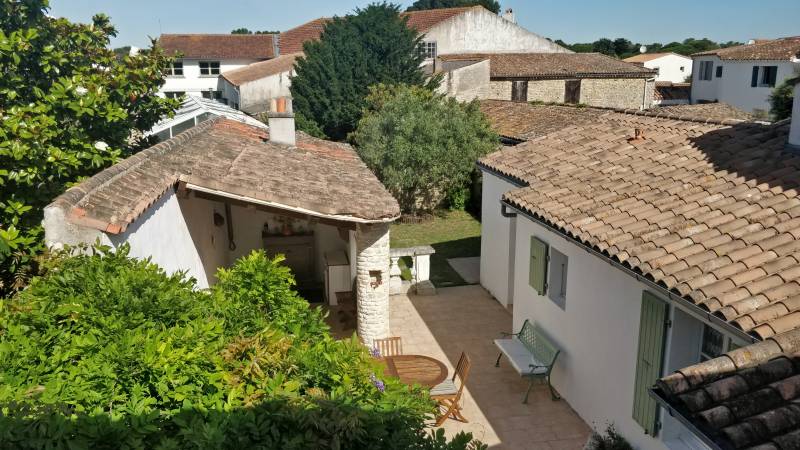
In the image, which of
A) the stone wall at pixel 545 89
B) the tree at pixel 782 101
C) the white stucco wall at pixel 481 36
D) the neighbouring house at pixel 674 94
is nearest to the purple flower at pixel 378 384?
the tree at pixel 782 101

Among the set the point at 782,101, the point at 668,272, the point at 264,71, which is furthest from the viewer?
the point at 264,71

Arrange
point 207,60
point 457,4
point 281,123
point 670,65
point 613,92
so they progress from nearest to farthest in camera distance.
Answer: point 281,123
point 613,92
point 207,60
point 670,65
point 457,4

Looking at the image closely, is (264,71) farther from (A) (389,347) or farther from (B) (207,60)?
(A) (389,347)

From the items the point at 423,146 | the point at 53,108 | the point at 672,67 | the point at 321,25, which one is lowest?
the point at 423,146

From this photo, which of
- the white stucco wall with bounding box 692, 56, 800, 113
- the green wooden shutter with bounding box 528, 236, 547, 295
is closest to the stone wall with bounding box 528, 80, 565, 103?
the white stucco wall with bounding box 692, 56, 800, 113

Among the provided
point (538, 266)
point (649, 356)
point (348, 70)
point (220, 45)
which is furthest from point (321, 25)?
point (649, 356)

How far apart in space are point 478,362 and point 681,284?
624cm

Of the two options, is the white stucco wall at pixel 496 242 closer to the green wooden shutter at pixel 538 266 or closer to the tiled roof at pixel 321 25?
the green wooden shutter at pixel 538 266

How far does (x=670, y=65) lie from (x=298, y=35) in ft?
125

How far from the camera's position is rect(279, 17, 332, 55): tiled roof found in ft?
172

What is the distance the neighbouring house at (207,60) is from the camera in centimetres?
5306

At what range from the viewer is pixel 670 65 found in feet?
207

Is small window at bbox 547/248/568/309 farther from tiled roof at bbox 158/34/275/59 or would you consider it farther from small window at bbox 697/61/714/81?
tiled roof at bbox 158/34/275/59

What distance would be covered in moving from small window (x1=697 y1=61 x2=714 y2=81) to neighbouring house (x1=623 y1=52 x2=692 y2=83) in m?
16.0
